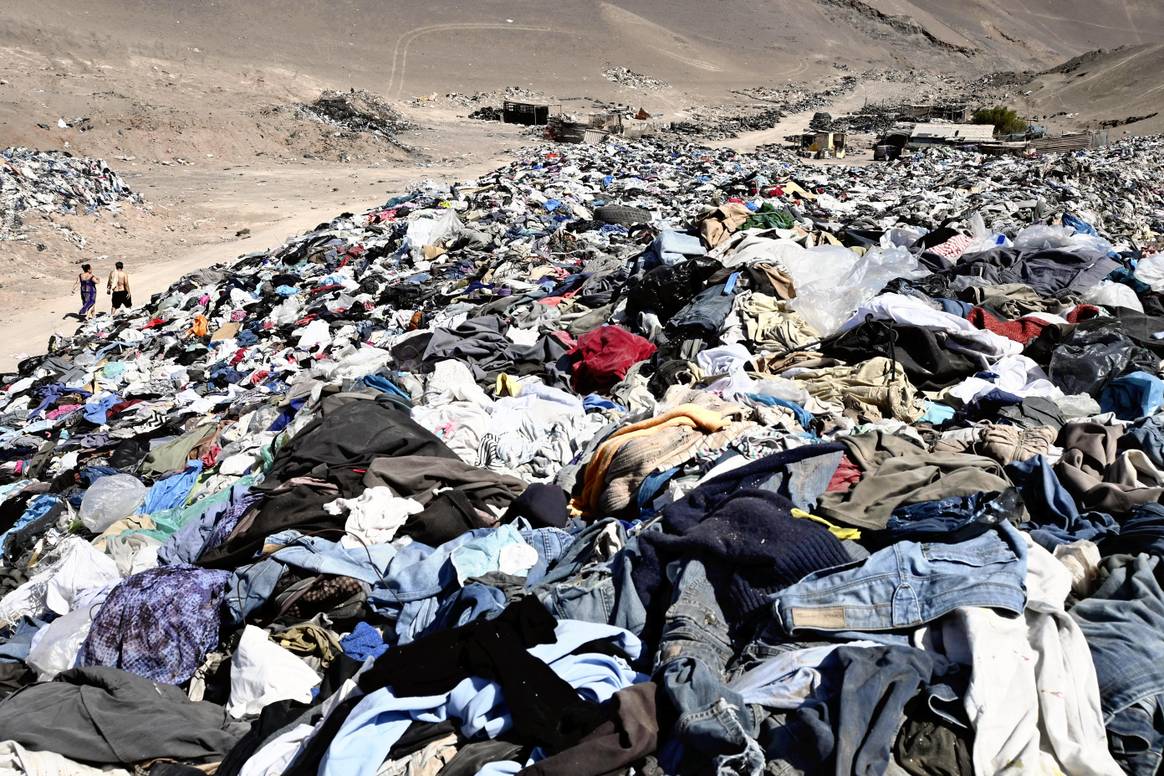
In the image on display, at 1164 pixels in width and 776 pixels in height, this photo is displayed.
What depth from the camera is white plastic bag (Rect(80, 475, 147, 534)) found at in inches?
200

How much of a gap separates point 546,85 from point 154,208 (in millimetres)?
28543

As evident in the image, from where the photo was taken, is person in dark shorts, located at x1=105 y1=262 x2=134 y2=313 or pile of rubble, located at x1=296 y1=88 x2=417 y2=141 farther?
pile of rubble, located at x1=296 y1=88 x2=417 y2=141

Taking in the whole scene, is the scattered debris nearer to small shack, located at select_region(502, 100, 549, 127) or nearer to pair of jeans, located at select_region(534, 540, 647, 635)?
small shack, located at select_region(502, 100, 549, 127)

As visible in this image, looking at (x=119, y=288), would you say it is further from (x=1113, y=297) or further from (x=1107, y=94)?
(x=1107, y=94)

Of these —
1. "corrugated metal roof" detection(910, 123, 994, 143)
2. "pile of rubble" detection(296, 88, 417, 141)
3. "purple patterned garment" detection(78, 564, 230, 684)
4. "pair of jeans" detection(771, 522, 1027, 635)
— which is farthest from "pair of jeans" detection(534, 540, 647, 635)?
"pile of rubble" detection(296, 88, 417, 141)

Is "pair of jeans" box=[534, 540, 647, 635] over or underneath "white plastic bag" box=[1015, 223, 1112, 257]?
underneath

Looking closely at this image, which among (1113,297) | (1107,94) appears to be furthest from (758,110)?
(1113,297)

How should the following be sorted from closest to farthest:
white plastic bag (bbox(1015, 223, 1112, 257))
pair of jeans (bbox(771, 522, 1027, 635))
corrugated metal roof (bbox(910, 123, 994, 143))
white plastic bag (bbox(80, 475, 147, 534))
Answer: pair of jeans (bbox(771, 522, 1027, 635)) → white plastic bag (bbox(80, 475, 147, 534)) → white plastic bag (bbox(1015, 223, 1112, 257)) → corrugated metal roof (bbox(910, 123, 994, 143))

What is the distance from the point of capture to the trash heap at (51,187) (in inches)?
596

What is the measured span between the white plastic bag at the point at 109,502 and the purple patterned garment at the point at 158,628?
1.80 meters

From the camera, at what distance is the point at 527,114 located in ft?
107

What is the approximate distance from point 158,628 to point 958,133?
25.3 metres

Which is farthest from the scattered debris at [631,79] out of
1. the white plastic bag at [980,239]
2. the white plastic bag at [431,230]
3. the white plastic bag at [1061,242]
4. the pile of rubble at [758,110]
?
the white plastic bag at [1061,242]

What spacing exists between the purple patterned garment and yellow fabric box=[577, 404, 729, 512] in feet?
6.09
